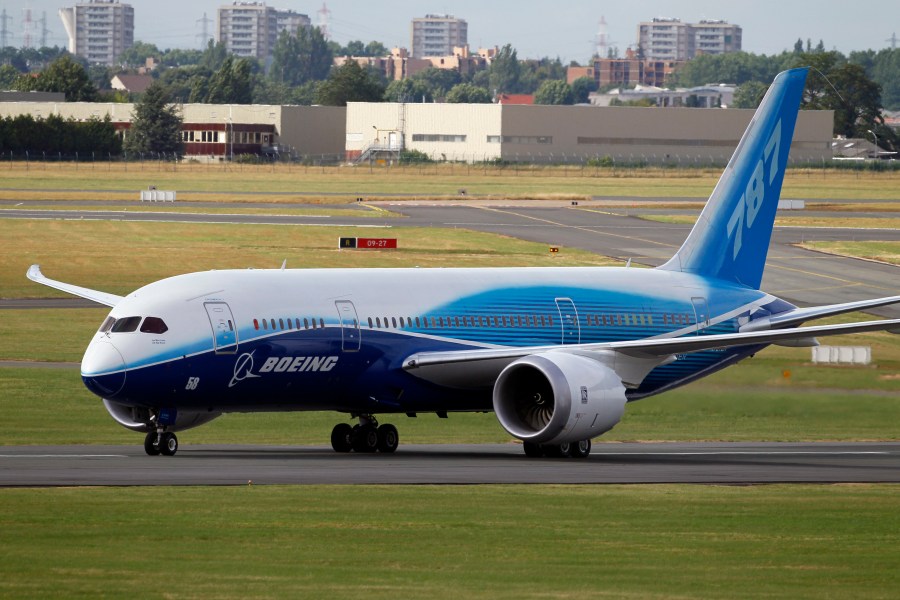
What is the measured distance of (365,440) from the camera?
4334 centimetres

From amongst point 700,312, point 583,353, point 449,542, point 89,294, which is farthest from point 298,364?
point 449,542

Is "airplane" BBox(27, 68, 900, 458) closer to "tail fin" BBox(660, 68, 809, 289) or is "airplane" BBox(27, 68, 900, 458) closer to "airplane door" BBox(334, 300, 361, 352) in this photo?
"airplane door" BBox(334, 300, 361, 352)

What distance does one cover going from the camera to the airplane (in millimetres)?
39125

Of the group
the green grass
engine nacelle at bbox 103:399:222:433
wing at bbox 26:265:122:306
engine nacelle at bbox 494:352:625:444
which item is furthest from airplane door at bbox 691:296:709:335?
wing at bbox 26:265:122:306

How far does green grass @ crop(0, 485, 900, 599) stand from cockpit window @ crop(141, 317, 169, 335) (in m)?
7.20

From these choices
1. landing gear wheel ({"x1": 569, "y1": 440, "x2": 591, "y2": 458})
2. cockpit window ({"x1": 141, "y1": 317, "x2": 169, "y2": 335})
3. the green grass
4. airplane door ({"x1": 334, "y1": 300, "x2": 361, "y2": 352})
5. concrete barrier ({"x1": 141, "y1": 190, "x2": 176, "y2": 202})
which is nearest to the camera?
the green grass

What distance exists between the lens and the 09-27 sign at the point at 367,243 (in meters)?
107

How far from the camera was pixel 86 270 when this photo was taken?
95.9 m

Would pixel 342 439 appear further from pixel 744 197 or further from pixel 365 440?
pixel 744 197

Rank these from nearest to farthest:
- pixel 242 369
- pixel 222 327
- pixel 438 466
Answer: pixel 438 466, pixel 222 327, pixel 242 369

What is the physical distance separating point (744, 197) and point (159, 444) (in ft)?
65.9

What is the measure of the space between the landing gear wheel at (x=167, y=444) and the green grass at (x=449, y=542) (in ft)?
24.9

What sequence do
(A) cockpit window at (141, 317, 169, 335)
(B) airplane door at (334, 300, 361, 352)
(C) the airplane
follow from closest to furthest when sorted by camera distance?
(A) cockpit window at (141, 317, 169, 335)
(C) the airplane
(B) airplane door at (334, 300, 361, 352)

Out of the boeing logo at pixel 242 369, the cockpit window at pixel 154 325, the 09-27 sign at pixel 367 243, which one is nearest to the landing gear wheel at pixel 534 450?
the boeing logo at pixel 242 369
